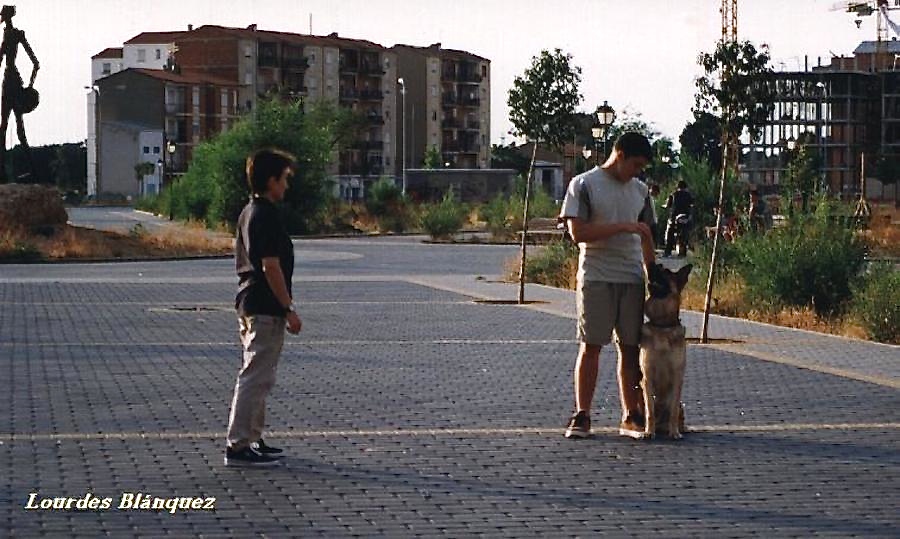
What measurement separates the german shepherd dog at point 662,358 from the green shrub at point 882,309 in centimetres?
778

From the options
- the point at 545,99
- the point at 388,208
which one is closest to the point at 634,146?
the point at 545,99

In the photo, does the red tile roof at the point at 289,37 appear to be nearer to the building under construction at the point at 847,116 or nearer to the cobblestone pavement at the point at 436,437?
the building under construction at the point at 847,116

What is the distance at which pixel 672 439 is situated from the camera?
10.6 metres

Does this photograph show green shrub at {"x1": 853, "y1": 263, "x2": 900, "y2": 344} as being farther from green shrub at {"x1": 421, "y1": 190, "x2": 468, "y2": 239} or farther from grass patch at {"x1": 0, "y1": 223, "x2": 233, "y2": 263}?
green shrub at {"x1": 421, "y1": 190, "x2": 468, "y2": 239}

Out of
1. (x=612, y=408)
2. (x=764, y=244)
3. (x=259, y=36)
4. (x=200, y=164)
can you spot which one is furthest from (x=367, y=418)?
(x=259, y=36)

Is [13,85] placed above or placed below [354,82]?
below

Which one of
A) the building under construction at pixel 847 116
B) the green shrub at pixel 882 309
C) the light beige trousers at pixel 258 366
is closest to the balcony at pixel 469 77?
the building under construction at pixel 847 116

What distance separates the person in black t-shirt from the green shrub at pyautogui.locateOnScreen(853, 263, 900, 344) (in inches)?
379

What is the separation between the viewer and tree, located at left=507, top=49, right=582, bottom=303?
2716cm

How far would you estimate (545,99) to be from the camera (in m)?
27.2

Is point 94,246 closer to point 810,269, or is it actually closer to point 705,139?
point 810,269

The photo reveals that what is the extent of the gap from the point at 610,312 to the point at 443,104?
491 ft

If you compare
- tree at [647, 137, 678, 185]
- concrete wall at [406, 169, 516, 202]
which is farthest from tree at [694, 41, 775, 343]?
concrete wall at [406, 169, 516, 202]

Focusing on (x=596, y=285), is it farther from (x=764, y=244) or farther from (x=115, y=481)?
(x=764, y=244)
